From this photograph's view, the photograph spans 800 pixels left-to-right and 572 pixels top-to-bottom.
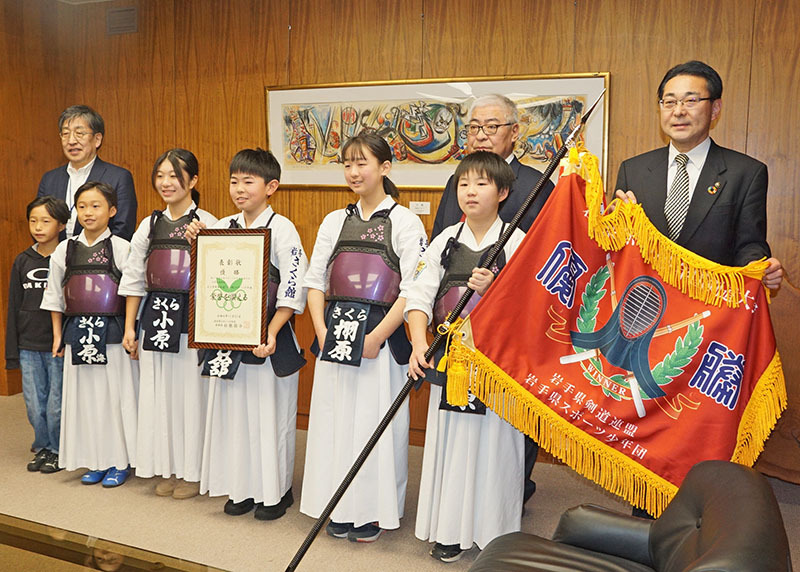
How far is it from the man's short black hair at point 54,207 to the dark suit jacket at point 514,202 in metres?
1.96

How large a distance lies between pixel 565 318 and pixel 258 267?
1.29 meters

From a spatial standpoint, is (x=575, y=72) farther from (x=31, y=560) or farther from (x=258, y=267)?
A: (x=31, y=560)

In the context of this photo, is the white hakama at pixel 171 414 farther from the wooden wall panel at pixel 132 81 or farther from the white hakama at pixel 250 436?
the wooden wall panel at pixel 132 81

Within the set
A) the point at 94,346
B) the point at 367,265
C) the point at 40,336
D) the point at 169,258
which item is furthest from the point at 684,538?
the point at 40,336

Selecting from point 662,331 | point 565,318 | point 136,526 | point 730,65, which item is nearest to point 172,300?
point 136,526

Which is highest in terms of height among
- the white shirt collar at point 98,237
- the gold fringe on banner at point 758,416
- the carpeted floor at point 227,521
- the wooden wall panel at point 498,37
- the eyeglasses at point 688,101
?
the wooden wall panel at point 498,37

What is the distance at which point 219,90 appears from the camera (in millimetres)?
4543

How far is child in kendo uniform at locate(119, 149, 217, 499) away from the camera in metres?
3.17

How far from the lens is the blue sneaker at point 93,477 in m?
3.45

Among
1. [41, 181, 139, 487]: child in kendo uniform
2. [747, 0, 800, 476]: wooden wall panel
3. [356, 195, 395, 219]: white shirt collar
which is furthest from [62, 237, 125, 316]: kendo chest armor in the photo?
[747, 0, 800, 476]: wooden wall panel

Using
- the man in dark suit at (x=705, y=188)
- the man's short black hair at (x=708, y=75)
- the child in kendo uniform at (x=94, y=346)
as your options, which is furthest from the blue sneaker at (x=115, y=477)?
the man's short black hair at (x=708, y=75)

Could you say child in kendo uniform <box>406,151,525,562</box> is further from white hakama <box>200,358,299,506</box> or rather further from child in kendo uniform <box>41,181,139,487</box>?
child in kendo uniform <box>41,181,139,487</box>

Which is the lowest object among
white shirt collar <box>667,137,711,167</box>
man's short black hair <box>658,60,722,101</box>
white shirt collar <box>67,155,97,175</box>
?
white shirt collar <box>67,155,97,175</box>

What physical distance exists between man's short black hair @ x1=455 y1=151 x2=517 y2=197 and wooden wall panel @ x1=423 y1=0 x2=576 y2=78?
1.39m
